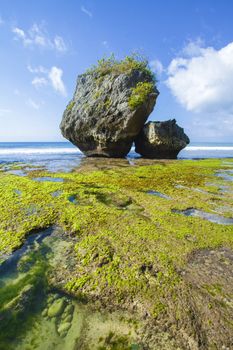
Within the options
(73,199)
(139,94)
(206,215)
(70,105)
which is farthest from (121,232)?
(70,105)

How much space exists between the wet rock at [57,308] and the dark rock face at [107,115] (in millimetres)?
19247

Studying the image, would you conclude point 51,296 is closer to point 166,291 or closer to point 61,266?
point 61,266

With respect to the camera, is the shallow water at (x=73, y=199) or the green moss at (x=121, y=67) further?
the green moss at (x=121, y=67)

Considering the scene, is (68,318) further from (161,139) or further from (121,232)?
(161,139)

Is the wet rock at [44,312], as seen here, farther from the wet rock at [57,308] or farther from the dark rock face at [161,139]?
the dark rock face at [161,139]

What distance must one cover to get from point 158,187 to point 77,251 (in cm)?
602

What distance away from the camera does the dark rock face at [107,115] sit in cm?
2169

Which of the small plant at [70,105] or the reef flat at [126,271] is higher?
the small plant at [70,105]

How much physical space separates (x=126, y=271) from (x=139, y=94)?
64.4ft

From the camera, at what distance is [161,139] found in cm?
2272

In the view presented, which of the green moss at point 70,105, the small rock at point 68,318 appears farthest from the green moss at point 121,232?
the green moss at point 70,105

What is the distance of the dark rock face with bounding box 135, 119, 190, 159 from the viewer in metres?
22.7

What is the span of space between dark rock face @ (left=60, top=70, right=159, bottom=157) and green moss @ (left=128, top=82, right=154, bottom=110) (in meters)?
0.25

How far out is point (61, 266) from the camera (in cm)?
401
